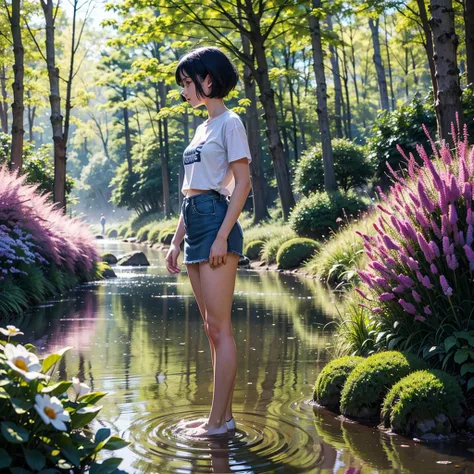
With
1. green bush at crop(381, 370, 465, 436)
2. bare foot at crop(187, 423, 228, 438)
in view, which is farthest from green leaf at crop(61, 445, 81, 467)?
green bush at crop(381, 370, 465, 436)

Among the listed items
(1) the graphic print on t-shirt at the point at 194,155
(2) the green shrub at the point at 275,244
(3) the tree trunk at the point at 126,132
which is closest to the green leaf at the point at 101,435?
(1) the graphic print on t-shirt at the point at 194,155

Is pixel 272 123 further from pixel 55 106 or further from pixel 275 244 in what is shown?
pixel 55 106

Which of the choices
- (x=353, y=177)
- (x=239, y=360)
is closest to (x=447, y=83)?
(x=239, y=360)

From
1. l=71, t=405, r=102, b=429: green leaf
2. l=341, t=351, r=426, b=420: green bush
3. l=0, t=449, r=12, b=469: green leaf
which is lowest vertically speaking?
l=341, t=351, r=426, b=420: green bush

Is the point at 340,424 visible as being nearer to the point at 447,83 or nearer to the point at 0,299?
the point at 447,83

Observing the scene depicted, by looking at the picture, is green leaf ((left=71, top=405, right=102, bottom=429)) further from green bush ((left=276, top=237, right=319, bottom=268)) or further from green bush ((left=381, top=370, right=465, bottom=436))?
green bush ((left=276, top=237, right=319, bottom=268))

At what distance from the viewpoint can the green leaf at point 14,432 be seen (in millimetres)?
2895

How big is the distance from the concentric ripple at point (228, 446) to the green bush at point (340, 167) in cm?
1959

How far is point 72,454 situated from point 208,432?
129 cm

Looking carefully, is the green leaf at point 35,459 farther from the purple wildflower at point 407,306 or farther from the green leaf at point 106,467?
the purple wildflower at point 407,306

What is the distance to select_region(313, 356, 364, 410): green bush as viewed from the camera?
5.00 metres

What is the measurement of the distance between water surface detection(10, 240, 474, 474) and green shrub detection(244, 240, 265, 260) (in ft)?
32.0

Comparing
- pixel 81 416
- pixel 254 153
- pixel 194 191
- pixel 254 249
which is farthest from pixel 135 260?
pixel 81 416

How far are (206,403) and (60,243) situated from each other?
30.5ft
